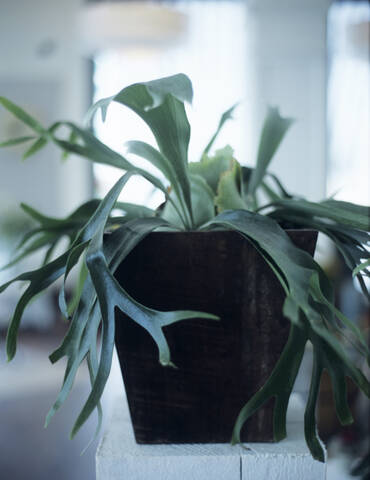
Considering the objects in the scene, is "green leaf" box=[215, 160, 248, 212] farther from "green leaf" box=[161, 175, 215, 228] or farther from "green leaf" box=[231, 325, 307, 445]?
"green leaf" box=[231, 325, 307, 445]

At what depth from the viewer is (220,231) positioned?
0.42 metres

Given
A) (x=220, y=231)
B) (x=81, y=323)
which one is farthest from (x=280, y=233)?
(x=81, y=323)

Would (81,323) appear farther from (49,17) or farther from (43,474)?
(49,17)

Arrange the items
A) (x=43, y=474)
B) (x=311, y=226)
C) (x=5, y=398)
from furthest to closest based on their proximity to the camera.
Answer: (x=5, y=398)
(x=43, y=474)
(x=311, y=226)

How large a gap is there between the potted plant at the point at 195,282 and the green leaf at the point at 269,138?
57mm

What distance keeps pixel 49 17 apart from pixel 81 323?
4.63m

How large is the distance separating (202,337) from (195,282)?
0.05m

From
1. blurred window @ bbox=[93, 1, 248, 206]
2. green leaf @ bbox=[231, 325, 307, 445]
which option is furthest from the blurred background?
green leaf @ bbox=[231, 325, 307, 445]

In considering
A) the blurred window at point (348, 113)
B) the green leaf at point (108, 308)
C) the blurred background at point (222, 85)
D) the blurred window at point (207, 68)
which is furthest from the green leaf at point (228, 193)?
the blurred window at point (348, 113)

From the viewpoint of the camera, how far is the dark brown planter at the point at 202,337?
0.43m

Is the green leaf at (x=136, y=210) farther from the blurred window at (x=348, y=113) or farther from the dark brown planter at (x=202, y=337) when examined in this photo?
the blurred window at (x=348, y=113)

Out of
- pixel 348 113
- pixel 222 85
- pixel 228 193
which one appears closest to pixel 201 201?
pixel 228 193

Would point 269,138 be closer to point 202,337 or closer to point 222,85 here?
point 202,337

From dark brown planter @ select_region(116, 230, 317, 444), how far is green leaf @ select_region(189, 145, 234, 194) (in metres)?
0.09
